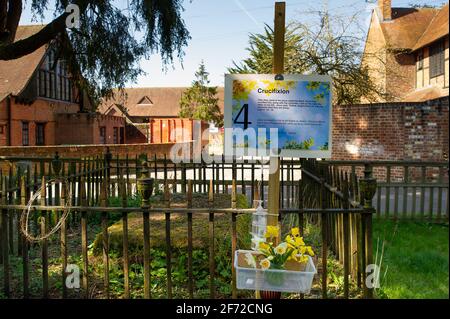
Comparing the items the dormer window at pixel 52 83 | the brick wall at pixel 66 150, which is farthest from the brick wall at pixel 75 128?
the brick wall at pixel 66 150

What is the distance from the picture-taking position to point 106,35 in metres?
8.06

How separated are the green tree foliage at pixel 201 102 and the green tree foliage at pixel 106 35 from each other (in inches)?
1091

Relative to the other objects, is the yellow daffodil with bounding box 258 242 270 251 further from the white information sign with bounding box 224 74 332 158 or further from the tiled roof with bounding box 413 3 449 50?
the tiled roof with bounding box 413 3 449 50

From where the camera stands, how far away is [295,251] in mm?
2738

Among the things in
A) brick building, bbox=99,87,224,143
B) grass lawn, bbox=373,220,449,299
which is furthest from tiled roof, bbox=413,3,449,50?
brick building, bbox=99,87,224,143

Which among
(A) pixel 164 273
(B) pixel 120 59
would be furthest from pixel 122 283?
(B) pixel 120 59

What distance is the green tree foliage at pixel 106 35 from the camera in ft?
24.7

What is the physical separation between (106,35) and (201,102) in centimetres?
2957

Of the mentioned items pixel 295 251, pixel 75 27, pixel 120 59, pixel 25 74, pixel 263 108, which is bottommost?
pixel 295 251

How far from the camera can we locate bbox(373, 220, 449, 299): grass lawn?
89.0 inches

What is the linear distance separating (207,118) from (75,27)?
28845mm

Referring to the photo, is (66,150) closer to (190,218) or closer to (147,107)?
(190,218)

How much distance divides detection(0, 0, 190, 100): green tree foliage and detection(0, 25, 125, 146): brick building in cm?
919
